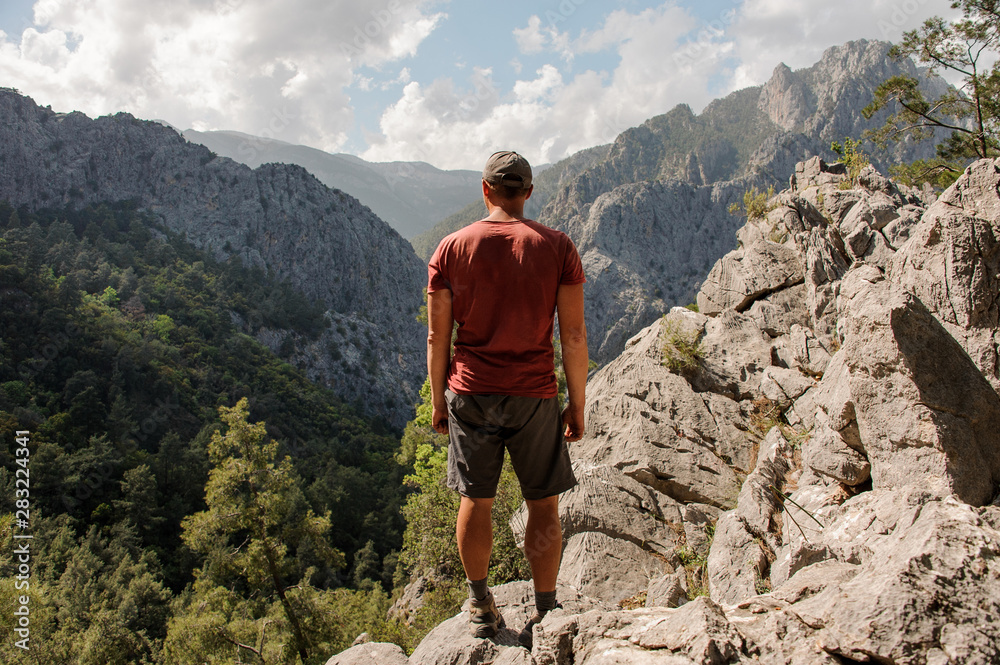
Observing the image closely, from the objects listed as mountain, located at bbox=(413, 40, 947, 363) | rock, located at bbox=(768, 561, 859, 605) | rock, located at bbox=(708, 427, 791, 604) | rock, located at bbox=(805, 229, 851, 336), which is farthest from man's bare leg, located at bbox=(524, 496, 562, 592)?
mountain, located at bbox=(413, 40, 947, 363)

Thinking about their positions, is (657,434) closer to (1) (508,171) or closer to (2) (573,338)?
(2) (573,338)

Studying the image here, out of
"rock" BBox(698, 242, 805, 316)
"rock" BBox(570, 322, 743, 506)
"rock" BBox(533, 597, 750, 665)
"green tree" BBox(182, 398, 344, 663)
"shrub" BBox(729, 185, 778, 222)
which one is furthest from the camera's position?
"green tree" BBox(182, 398, 344, 663)

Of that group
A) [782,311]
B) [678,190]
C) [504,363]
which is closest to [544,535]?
[504,363]

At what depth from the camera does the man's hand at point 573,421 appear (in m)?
Answer: 2.88

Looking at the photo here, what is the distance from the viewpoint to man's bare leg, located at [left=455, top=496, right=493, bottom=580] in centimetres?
271

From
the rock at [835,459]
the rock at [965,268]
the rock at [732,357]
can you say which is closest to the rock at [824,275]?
the rock at [732,357]

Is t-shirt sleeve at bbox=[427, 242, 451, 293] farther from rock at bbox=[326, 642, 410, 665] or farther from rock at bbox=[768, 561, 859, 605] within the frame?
rock at bbox=[326, 642, 410, 665]

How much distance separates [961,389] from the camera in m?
3.10

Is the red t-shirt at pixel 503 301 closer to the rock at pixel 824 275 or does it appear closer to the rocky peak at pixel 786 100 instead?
the rock at pixel 824 275

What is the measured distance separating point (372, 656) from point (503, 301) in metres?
2.54

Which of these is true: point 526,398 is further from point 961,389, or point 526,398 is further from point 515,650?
point 961,389

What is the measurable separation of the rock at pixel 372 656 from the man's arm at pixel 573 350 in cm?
186

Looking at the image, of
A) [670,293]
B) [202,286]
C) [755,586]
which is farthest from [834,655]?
[670,293]

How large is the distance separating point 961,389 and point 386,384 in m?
81.6
